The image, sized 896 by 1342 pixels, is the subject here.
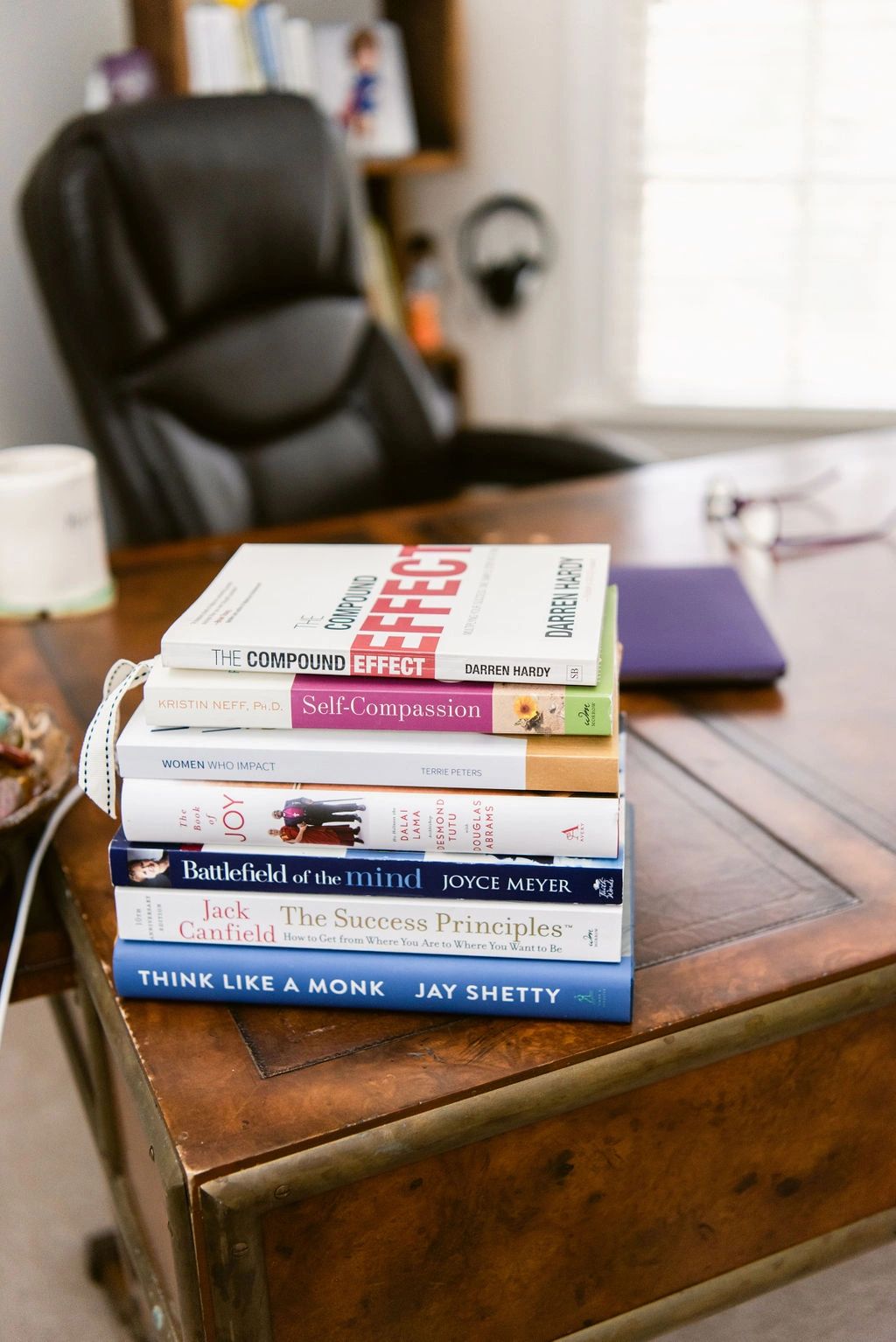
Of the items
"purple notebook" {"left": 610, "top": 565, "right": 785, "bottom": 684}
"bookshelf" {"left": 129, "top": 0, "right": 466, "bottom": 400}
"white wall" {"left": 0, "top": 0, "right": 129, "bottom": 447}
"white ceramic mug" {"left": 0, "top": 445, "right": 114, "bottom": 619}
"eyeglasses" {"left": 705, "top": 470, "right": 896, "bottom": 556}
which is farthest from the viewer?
"bookshelf" {"left": 129, "top": 0, "right": 466, "bottom": 400}

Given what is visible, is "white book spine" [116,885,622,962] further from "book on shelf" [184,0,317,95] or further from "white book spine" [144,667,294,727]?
"book on shelf" [184,0,317,95]

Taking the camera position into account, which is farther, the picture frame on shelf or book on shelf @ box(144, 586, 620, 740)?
the picture frame on shelf

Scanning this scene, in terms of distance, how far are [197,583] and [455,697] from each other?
81cm

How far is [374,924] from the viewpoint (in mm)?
675

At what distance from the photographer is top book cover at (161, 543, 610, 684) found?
2.10 feet

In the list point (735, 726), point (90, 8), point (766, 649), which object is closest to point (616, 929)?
point (735, 726)

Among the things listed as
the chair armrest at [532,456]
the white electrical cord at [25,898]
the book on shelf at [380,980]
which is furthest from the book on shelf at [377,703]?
the chair armrest at [532,456]

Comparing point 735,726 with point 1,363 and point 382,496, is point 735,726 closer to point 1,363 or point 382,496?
point 382,496

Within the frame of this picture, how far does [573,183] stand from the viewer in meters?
2.93

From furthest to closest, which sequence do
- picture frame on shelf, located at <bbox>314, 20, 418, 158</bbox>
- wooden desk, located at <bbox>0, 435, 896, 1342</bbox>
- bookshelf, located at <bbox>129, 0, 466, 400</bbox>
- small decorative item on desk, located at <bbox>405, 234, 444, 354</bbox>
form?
small decorative item on desk, located at <bbox>405, 234, 444, 354</bbox> < bookshelf, located at <bbox>129, 0, 466, 400</bbox> < picture frame on shelf, located at <bbox>314, 20, 418, 158</bbox> < wooden desk, located at <bbox>0, 435, 896, 1342</bbox>

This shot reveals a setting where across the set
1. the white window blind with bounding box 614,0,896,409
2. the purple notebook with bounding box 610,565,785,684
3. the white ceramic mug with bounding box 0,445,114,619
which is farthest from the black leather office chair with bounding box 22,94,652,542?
the white window blind with bounding box 614,0,896,409

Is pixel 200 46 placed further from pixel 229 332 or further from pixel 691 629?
pixel 691 629

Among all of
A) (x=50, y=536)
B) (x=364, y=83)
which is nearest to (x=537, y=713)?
(x=50, y=536)

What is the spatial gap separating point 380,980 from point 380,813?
0.10 m
